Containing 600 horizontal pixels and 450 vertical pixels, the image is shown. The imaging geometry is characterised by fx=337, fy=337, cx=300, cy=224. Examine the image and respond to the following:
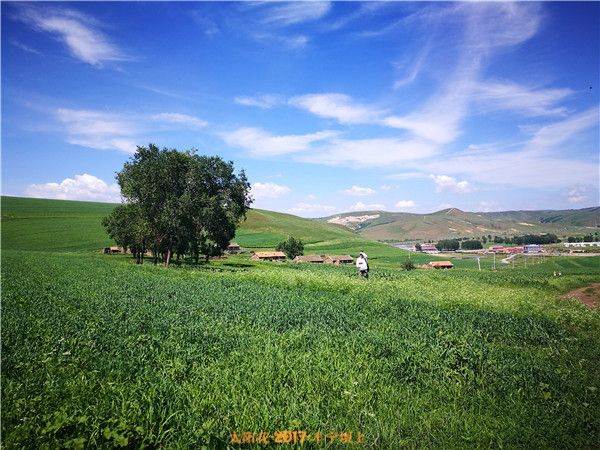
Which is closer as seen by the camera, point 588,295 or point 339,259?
point 588,295

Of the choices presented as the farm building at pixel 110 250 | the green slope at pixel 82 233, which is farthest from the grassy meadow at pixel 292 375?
the green slope at pixel 82 233

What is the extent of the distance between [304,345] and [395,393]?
313 cm

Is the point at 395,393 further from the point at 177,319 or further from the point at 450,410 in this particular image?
the point at 177,319

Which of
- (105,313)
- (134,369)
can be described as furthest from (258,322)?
(105,313)

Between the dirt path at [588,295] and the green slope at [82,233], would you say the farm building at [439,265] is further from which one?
the dirt path at [588,295]

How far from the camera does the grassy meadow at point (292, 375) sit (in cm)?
559

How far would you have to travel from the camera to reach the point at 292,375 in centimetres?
753

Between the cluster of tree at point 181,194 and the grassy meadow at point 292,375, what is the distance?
2786 cm

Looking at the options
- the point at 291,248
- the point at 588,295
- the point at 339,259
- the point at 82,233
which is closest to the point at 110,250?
the point at 82,233

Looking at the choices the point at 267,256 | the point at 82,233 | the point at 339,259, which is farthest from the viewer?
the point at 339,259

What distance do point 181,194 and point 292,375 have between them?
40690 mm

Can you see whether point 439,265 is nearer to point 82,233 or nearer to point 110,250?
point 110,250

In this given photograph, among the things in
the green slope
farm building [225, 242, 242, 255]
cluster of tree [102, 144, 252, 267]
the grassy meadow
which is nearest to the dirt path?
the grassy meadow

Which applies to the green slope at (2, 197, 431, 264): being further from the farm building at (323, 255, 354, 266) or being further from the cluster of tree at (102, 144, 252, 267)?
the cluster of tree at (102, 144, 252, 267)
